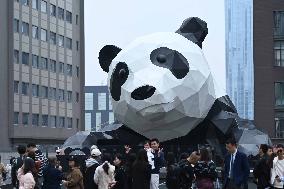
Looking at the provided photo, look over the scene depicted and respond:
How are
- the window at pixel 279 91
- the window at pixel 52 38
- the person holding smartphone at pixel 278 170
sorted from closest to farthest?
the person holding smartphone at pixel 278 170 → the window at pixel 279 91 → the window at pixel 52 38

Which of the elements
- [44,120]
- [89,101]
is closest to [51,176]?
[44,120]

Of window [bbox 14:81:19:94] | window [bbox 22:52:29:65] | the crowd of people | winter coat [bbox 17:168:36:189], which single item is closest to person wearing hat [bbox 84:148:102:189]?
the crowd of people

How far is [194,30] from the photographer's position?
19.4m

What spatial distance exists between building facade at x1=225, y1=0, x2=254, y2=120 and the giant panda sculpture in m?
155

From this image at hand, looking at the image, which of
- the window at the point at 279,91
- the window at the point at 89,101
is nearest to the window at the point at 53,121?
the window at the point at 279,91

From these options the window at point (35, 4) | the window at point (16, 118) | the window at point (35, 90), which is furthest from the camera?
the window at point (35, 4)

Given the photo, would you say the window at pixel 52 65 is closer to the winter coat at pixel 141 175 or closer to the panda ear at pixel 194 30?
the panda ear at pixel 194 30

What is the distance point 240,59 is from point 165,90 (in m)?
174

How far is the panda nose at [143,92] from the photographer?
1672cm

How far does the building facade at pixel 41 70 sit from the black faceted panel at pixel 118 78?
38.7 m

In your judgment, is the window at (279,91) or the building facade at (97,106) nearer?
the window at (279,91)

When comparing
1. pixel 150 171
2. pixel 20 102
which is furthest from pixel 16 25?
pixel 150 171

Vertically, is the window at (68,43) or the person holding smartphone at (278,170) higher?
the window at (68,43)

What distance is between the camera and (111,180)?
12.0m
